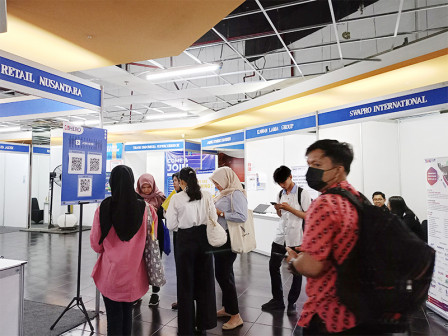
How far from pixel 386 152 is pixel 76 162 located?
16.9 ft

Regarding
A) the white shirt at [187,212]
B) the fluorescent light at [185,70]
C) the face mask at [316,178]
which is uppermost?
the fluorescent light at [185,70]

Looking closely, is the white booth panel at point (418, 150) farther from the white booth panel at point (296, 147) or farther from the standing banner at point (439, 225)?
the standing banner at point (439, 225)

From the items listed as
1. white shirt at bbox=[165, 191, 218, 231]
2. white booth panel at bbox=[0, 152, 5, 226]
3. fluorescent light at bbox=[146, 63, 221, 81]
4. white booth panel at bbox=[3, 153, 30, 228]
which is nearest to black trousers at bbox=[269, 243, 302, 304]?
white shirt at bbox=[165, 191, 218, 231]

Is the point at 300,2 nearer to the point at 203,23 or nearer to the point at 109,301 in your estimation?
the point at 203,23

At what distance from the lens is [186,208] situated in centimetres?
263

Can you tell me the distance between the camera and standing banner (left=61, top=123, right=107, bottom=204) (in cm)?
313

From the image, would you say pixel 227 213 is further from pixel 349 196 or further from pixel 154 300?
pixel 349 196

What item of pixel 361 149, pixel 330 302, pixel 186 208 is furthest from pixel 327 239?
pixel 361 149

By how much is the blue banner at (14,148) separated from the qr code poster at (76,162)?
8.10m

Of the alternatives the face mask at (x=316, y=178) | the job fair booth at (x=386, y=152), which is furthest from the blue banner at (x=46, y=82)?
the job fair booth at (x=386, y=152)

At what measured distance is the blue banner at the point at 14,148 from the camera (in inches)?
373

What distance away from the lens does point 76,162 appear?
3.23 m

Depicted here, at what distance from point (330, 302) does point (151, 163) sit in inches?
459

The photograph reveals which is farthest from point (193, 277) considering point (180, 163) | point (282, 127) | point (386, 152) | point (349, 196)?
point (180, 163)
